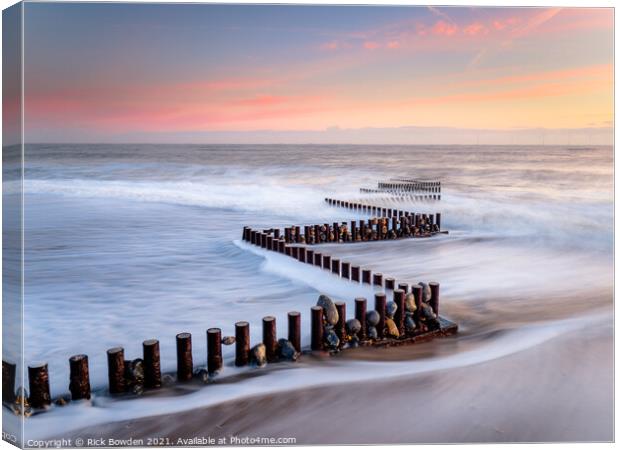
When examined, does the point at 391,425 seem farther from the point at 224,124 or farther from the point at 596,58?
the point at 224,124

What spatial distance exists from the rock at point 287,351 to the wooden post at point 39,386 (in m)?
1.55

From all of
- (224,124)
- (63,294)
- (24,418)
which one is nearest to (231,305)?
(63,294)

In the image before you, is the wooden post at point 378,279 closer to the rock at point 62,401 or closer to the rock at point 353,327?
the rock at point 353,327

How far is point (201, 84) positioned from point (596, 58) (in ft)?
19.7

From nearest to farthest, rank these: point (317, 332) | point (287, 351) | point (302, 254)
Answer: point (287, 351) < point (317, 332) < point (302, 254)

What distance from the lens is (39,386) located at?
10.9ft

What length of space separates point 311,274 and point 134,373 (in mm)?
2852

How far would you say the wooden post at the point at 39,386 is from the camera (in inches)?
130

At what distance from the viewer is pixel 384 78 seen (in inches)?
266

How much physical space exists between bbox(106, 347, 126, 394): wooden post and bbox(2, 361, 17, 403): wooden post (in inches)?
23.5

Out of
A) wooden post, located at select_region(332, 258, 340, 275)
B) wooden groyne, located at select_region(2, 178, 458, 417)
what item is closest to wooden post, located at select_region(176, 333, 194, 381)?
wooden groyne, located at select_region(2, 178, 458, 417)

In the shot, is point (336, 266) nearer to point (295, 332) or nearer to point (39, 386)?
point (295, 332)

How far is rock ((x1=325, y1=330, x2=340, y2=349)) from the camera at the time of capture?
409 cm

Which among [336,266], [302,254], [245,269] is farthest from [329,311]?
[245,269]
